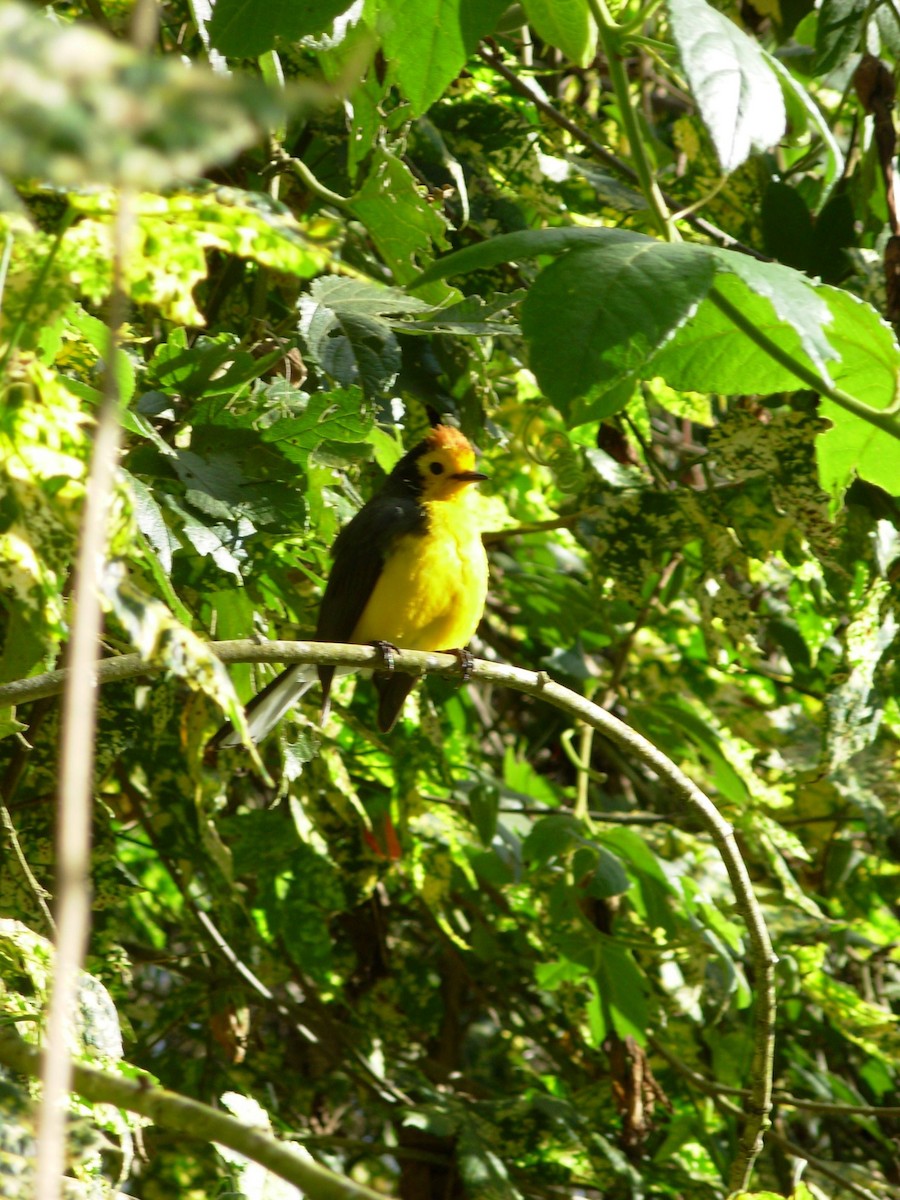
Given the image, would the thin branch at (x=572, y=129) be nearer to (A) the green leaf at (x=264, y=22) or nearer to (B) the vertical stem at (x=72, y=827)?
(A) the green leaf at (x=264, y=22)

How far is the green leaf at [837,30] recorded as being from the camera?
9.43ft

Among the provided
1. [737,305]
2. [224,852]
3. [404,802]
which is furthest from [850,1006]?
[737,305]

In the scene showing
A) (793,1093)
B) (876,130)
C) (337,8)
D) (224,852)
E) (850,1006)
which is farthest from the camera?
(793,1093)

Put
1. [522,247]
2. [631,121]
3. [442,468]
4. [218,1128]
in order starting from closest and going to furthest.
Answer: [218,1128] → [522,247] → [631,121] → [442,468]

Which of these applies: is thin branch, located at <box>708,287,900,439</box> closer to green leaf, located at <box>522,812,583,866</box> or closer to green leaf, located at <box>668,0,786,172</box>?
green leaf, located at <box>668,0,786,172</box>

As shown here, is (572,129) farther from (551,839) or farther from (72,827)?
(72,827)

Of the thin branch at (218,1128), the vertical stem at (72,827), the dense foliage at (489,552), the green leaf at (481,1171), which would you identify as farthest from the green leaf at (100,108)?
the green leaf at (481,1171)

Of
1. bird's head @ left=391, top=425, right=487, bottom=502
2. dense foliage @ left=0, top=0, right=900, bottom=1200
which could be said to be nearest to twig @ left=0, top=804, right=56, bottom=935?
dense foliage @ left=0, top=0, right=900, bottom=1200

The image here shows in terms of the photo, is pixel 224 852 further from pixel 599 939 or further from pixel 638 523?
pixel 638 523

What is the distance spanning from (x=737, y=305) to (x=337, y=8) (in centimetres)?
71

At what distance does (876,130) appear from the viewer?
2.90 metres

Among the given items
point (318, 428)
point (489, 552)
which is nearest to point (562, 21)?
point (318, 428)

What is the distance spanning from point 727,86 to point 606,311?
451mm

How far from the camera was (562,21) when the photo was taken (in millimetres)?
2205
